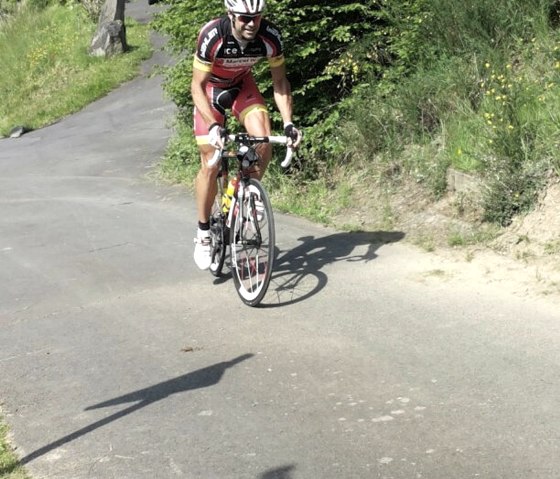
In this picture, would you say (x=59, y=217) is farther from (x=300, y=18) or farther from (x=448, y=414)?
(x=448, y=414)

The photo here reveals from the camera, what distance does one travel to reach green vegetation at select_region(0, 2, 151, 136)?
22875 millimetres

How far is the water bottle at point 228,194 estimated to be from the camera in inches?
296

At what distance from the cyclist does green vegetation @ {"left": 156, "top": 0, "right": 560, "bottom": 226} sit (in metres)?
1.91

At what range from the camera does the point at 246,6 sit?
705cm

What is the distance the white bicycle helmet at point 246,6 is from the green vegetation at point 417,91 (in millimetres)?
2372

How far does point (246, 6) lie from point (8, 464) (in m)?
3.67

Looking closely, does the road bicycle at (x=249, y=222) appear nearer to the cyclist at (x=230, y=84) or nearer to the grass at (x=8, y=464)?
the cyclist at (x=230, y=84)

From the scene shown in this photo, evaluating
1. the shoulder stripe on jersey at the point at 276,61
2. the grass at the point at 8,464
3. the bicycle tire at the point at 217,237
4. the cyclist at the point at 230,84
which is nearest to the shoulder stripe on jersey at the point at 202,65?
the cyclist at the point at 230,84

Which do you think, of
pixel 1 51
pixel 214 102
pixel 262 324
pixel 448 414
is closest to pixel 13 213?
pixel 214 102

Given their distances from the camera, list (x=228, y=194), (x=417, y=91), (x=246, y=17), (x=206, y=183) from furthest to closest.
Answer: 1. (x=417, y=91)
2. (x=206, y=183)
3. (x=228, y=194)
4. (x=246, y=17)

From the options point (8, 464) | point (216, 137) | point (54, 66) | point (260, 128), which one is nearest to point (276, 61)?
point (260, 128)

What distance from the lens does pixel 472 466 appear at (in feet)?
14.6

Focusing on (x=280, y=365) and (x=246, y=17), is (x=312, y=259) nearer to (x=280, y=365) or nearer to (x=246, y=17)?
(x=246, y=17)

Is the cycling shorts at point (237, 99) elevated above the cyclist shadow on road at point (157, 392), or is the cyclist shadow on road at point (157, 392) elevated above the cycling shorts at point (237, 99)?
the cycling shorts at point (237, 99)
